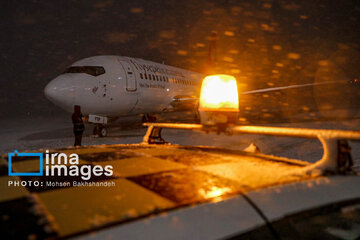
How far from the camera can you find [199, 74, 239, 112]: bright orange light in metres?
2.14

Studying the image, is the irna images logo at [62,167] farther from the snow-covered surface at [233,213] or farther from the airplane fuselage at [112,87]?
the airplane fuselage at [112,87]

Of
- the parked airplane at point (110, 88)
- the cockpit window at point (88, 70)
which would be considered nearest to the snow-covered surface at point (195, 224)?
the parked airplane at point (110, 88)

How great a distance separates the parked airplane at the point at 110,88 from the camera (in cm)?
1099

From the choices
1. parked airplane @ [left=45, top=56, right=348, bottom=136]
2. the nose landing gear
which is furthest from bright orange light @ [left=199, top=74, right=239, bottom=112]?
the nose landing gear

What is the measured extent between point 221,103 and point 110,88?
10.7m

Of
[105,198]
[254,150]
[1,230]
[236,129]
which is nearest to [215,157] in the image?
[236,129]

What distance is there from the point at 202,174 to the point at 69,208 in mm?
754

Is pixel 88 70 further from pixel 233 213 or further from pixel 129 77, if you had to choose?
pixel 233 213

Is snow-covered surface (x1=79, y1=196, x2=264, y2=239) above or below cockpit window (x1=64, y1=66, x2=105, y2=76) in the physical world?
below

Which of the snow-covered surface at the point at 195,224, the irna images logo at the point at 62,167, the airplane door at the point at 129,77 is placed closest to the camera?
the snow-covered surface at the point at 195,224

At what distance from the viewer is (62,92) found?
10742mm

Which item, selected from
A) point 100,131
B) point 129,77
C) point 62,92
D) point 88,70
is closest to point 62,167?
point 62,92

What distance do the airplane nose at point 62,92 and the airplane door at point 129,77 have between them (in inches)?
111

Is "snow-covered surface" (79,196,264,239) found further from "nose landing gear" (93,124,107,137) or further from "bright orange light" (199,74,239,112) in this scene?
"nose landing gear" (93,124,107,137)
